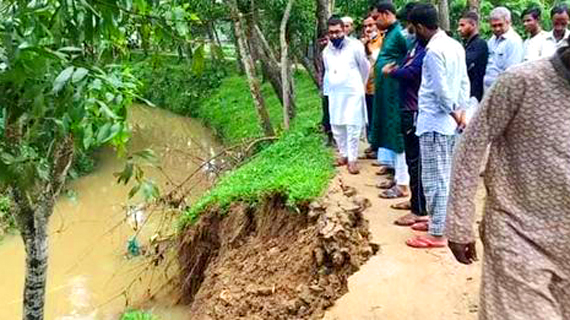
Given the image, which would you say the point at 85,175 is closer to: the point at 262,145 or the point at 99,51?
the point at 262,145

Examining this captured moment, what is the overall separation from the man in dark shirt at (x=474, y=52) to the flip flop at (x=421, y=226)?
153 centimetres

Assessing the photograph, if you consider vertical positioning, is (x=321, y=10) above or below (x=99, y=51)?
below

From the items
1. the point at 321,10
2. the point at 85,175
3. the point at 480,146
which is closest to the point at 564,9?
the point at 321,10

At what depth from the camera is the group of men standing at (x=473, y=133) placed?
92.5 inches

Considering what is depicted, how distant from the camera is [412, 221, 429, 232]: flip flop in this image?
16.4 ft

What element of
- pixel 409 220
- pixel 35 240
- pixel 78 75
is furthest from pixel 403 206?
pixel 78 75

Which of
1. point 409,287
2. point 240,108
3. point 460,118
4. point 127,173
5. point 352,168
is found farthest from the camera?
point 240,108

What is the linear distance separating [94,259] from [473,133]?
28.4 feet

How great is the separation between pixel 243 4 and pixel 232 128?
573 cm

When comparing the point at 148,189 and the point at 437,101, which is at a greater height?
the point at 148,189

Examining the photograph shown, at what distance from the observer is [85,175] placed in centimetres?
1523

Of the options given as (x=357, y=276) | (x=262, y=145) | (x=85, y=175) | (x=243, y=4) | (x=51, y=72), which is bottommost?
(x=85, y=175)

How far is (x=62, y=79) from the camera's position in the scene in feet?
5.26

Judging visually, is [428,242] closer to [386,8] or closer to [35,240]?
[386,8]
